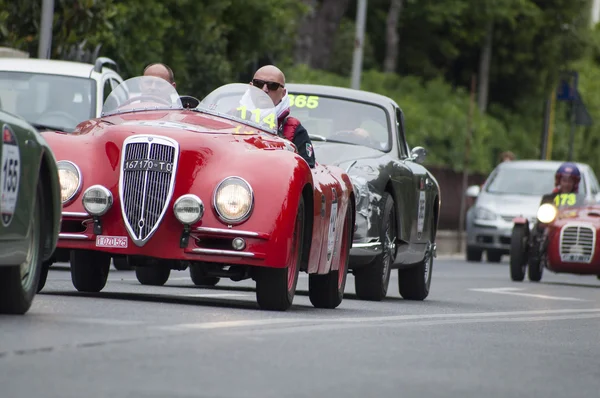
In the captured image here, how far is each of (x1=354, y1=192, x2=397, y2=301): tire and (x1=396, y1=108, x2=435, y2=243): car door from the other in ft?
2.29

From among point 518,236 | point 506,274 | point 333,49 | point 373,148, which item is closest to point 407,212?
point 373,148

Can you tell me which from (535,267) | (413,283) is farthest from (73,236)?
Answer: (535,267)

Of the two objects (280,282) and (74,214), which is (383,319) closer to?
(280,282)

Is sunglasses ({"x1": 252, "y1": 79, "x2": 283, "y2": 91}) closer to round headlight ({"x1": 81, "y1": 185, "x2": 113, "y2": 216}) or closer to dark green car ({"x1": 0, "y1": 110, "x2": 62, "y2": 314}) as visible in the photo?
round headlight ({"x1": 81, "y1": 185, "x2": 113, "y2": 216})

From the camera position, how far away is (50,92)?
1862 cm

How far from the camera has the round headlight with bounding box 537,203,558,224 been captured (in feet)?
78.9

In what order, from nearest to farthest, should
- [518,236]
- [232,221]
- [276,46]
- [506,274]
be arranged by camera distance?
[232,221], [518,236], [506,274], [276,46]

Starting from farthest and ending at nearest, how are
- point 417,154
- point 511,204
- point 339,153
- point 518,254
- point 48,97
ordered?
point 511,204, point 518,254, point 48,97, point 417,154, point 339,153

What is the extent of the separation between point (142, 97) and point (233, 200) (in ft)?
Result: 6.73

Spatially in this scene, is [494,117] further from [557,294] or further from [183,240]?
[183,240]

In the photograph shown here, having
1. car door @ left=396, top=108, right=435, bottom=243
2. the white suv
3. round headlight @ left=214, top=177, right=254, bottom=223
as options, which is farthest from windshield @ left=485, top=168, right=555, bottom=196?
round headlight @ left=214, top=177, right=254, bottom=223

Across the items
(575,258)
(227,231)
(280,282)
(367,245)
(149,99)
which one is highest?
(149,99)

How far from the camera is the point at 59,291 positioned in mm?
12117

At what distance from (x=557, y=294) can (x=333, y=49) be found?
133 feet
